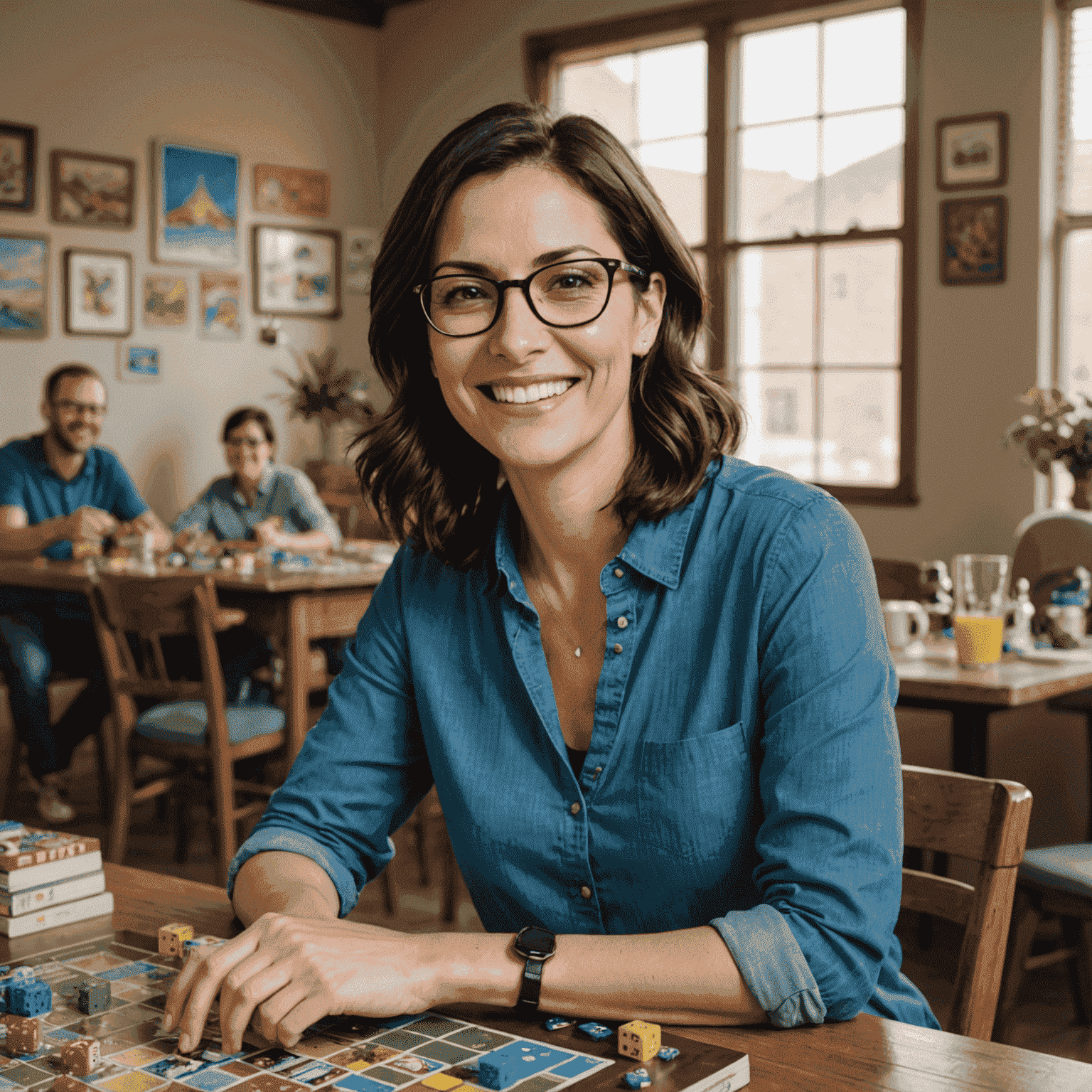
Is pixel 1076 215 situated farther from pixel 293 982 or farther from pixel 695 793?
pixel 293 982

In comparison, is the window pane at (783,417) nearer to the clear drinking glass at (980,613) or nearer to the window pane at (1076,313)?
the window pane at (1076,313)

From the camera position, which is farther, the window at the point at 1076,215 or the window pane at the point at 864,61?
the window pane at the point at 864,61

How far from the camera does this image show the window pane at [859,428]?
5895mm

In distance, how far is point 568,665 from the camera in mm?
1271

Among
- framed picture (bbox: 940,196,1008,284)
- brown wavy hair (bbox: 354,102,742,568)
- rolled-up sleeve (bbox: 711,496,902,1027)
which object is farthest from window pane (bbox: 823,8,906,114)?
rolled-up sleeve (bbox: 711,496,902,1027)

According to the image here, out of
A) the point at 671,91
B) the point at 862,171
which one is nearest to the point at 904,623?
the point at 862,171

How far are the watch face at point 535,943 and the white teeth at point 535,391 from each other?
46cm

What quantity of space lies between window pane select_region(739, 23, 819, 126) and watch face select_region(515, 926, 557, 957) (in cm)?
568

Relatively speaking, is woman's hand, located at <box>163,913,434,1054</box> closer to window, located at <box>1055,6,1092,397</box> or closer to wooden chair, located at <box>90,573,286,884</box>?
wooden chair, located at <box>90,573,286,884</box>

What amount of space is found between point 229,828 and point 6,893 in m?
2.39

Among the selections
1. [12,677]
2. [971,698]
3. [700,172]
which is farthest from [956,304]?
[12,677]

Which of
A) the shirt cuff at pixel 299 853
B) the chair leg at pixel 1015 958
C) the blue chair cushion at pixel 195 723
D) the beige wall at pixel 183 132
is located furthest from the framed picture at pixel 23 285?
the shirt cuff at pixel 299 853

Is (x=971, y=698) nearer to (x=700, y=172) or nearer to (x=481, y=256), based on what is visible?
(x=481, y=256)

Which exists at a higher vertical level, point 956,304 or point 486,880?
point 956,304
